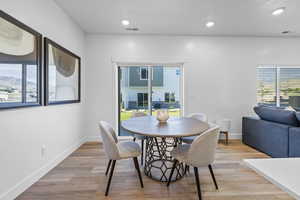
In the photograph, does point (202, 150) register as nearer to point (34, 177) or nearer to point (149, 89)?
point (34, 177)

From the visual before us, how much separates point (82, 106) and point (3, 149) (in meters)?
2.09

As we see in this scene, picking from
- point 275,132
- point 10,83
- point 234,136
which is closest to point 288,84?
point 234,136

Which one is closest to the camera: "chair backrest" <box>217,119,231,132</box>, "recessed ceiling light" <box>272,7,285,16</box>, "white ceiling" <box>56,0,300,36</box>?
"white ceiling" <box>56,0,300,36</box>

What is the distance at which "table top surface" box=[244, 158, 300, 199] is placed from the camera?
2.03ft

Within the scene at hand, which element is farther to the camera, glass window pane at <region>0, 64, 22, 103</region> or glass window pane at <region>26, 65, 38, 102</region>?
glass window pane at <region>26, 65, 38, 102</region>

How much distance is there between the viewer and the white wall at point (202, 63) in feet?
12.8

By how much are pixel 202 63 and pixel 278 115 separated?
1937 millimetres

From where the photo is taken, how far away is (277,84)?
4.23m

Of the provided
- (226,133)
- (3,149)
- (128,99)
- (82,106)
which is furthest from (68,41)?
(226,133)

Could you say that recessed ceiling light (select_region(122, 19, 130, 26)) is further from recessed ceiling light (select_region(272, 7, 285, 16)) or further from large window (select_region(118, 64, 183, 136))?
recessed ceiling light (select_region(272, 7, 285, 16))

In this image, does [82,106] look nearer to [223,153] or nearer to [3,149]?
[3,149]

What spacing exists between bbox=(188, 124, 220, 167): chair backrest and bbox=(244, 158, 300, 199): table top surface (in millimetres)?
753

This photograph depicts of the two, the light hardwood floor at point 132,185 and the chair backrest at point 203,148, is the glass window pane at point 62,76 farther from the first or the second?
the chair backrest at point 203,148

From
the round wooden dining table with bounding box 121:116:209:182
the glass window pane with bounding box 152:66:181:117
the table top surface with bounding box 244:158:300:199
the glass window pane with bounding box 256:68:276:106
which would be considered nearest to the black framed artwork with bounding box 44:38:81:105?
the round wooden dining table with bounding box 121:116:209:182
